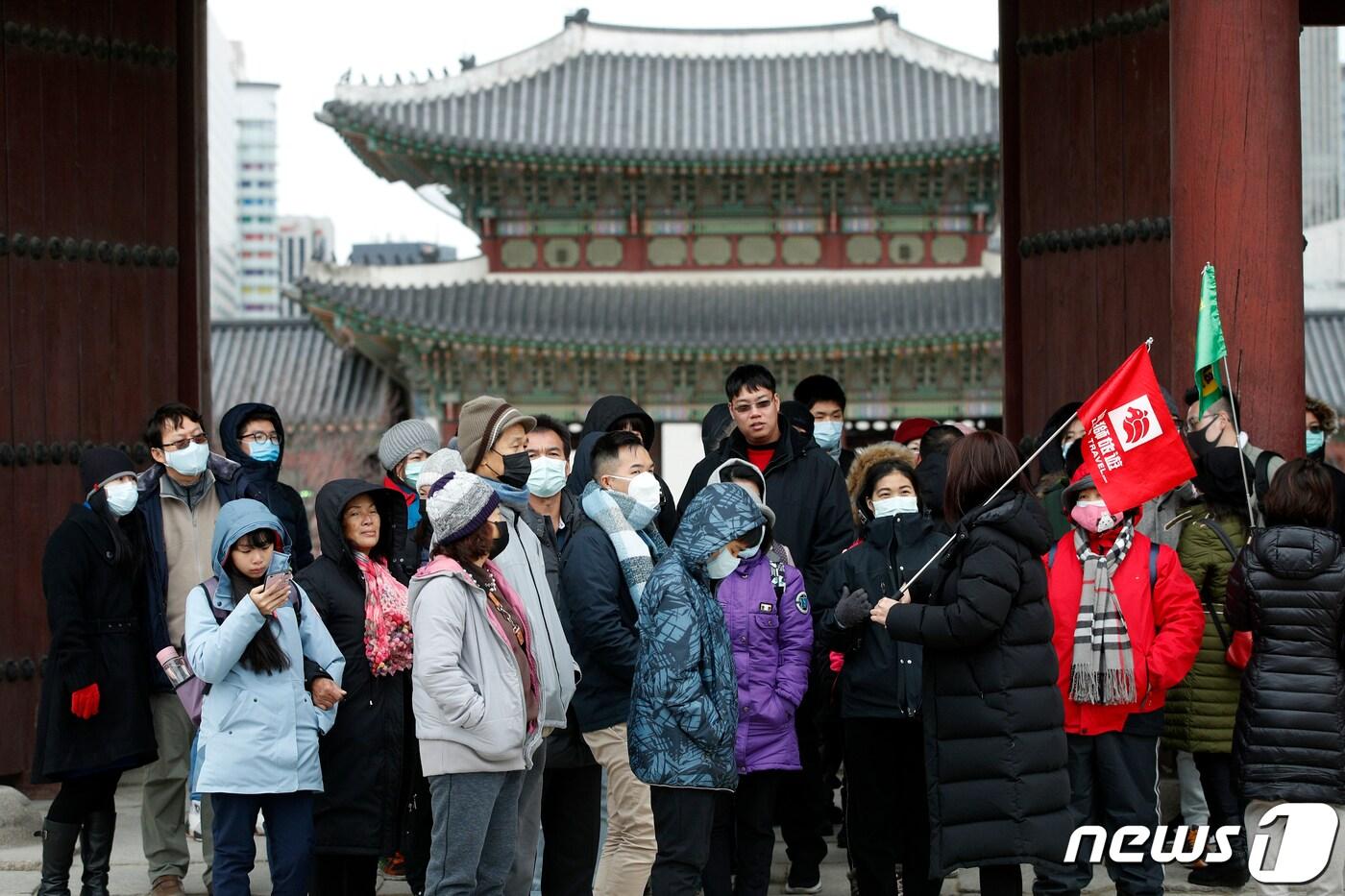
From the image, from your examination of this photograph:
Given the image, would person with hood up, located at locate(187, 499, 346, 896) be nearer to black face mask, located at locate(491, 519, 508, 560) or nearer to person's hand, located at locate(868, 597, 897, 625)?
black face mask, located at locate(491, 519, 508, 560)

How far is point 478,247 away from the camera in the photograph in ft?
69.1

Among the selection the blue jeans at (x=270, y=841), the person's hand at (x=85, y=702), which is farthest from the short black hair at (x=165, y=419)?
the blue jeans at (x=270, y=841)

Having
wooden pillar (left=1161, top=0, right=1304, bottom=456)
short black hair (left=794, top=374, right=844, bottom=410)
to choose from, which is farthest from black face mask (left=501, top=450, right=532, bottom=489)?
wooden pillar (left=1161, top=0, right=1304, bottom=456)

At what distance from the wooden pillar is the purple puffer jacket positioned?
1931mm

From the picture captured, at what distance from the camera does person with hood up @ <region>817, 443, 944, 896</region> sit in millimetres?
5602

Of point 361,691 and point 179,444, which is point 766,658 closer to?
point 361,691

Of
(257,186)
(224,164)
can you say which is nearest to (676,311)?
(224,164)

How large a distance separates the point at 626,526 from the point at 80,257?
12.2 feet

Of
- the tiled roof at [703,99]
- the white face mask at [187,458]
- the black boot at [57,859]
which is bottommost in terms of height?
the black boot at [57,859]

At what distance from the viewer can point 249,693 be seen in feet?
16.9

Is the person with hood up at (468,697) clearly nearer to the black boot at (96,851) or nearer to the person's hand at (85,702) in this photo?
the person's hand at (85,702)

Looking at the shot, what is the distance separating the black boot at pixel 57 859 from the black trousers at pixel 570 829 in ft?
5.23

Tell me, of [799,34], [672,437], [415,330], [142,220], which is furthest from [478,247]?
[142,220]

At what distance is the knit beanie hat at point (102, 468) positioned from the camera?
595 centimetres
